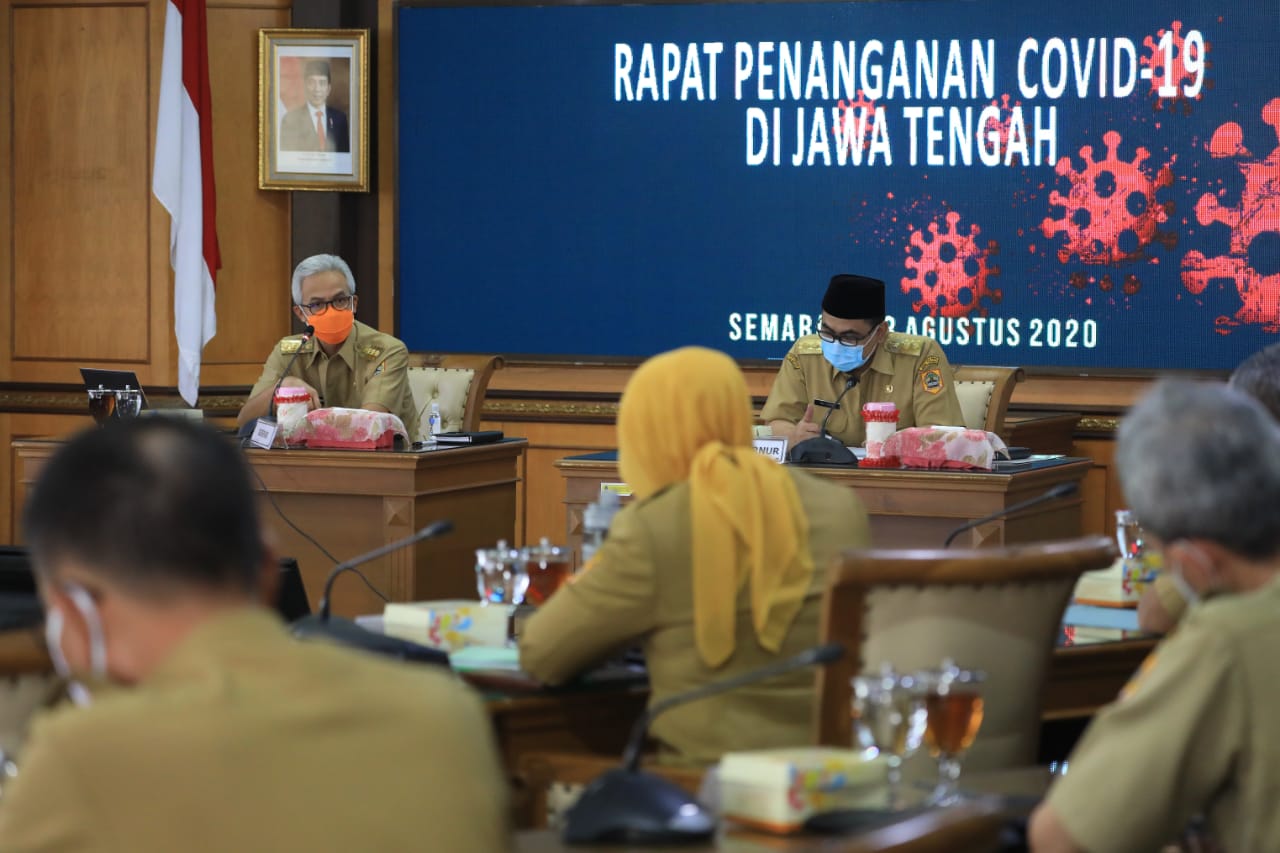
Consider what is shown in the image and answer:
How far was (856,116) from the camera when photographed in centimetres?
714

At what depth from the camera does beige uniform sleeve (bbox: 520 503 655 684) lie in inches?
107

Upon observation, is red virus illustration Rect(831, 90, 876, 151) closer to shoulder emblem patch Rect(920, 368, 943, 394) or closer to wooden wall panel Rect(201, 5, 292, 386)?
shoulder emblem patch Rect(920, 368, 943, 394)

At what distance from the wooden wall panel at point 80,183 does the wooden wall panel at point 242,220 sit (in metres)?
0.29

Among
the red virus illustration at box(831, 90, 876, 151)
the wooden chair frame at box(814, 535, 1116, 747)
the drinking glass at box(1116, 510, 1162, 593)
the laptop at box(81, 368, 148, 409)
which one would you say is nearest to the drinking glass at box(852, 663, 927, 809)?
the wooden chair frame at box(814, 535, 1116, 747)

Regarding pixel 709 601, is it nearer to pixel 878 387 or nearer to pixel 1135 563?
pixel 1135 563

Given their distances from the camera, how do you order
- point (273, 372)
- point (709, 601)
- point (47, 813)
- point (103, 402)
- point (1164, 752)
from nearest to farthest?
point (47, 813), point (1164, 752), point (709, 601), point (103, 402), point (273, 372)

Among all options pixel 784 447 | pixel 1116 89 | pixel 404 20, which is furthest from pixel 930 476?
pixel 404 20

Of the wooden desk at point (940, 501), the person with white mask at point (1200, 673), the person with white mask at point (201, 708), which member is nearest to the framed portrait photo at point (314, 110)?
the wooden desk at point (940, 501)

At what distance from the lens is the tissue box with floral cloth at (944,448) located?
506cm

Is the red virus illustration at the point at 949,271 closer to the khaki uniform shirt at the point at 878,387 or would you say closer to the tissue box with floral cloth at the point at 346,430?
the khaki uniform shirt at the point at 878,387

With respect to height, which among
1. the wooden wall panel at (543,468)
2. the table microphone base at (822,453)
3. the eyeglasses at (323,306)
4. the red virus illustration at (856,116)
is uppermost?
the red virus illustration at (856,116)

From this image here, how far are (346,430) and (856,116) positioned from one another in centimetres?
263

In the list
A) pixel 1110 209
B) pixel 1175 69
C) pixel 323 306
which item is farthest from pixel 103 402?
pixel 1175 69

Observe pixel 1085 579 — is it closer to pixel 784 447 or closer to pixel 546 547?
pixel 546 547
